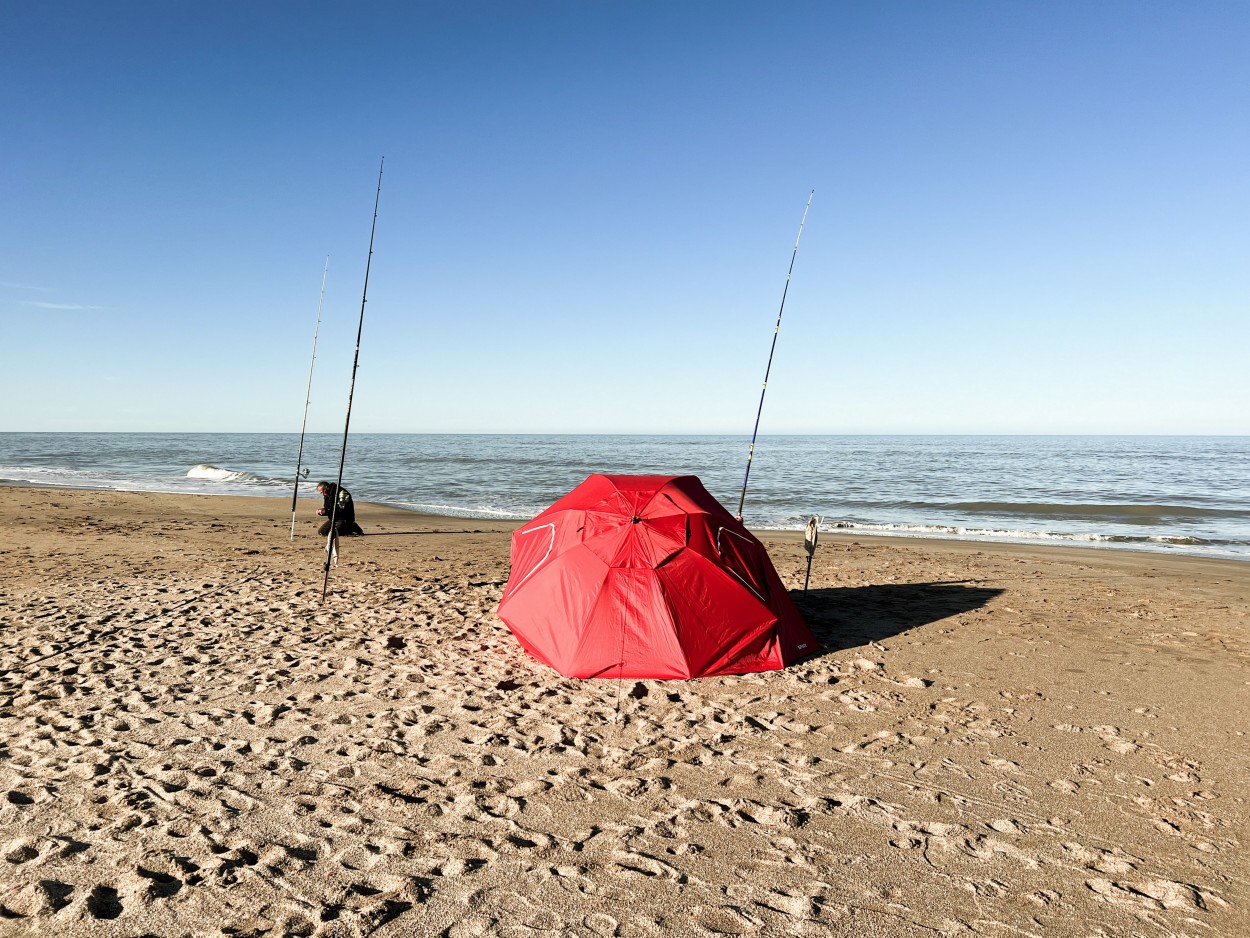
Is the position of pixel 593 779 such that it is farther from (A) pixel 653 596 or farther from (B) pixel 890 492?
(B) pixel 890 492

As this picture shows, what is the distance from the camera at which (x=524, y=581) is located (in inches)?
332

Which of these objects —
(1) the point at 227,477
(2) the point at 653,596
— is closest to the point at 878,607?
(2) the point at 653,596

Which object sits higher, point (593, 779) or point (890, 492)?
point (890, 492)

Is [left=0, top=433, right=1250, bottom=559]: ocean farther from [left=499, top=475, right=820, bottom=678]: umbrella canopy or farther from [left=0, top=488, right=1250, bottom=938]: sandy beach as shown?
[left=499, top=475, right=820, bottom=678]: umbrella canopy

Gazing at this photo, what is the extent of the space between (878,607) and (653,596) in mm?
4701

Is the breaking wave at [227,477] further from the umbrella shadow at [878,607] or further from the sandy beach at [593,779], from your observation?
the umbrella shadow at [878,607]

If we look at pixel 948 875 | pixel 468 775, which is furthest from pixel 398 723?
pixel 948 875

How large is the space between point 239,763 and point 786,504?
2571 centimetres

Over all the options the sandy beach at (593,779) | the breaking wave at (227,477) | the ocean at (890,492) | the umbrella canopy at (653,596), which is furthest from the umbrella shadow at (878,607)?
the breaking wave at (227,477)

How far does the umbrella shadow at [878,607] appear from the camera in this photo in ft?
29.8

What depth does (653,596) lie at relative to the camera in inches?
288

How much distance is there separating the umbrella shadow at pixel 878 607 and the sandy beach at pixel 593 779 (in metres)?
0.12

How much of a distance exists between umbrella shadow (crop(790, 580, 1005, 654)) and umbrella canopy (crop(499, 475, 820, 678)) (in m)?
1.11

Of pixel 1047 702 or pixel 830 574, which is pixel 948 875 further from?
pixel 830 574
